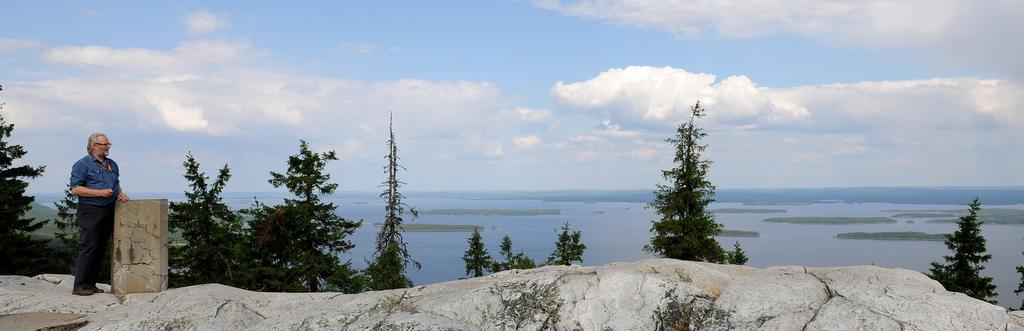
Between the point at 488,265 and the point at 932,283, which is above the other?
the point at 932,283

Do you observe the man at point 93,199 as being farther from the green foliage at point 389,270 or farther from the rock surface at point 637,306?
the green foliage at point 389,270

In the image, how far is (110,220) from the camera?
44.7 ft

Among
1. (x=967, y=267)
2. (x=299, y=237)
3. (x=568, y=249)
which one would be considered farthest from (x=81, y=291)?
(x=967, y=267)

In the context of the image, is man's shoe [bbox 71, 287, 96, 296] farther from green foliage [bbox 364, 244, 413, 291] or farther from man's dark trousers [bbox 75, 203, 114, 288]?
green foliage [bbox 364, 244, 413, 291]

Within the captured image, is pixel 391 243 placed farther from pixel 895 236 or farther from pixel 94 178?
pixel 895 236

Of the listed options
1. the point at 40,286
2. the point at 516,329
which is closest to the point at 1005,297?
the point at 516,329

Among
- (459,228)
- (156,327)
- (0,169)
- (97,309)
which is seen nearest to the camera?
(156,327)

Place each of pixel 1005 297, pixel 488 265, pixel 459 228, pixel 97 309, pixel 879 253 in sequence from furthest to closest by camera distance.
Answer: pixel 459 228
pixel 879 253
pixel 1005 297
pixel 488 265
pixel 97 309

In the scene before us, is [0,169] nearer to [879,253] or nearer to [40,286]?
[40,286]

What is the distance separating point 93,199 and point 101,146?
111 cm

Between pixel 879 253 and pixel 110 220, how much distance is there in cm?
12598

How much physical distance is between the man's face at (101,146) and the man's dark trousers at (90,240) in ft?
3.59

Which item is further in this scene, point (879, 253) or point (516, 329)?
point (879, 253)

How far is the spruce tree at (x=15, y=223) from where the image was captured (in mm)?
34250
